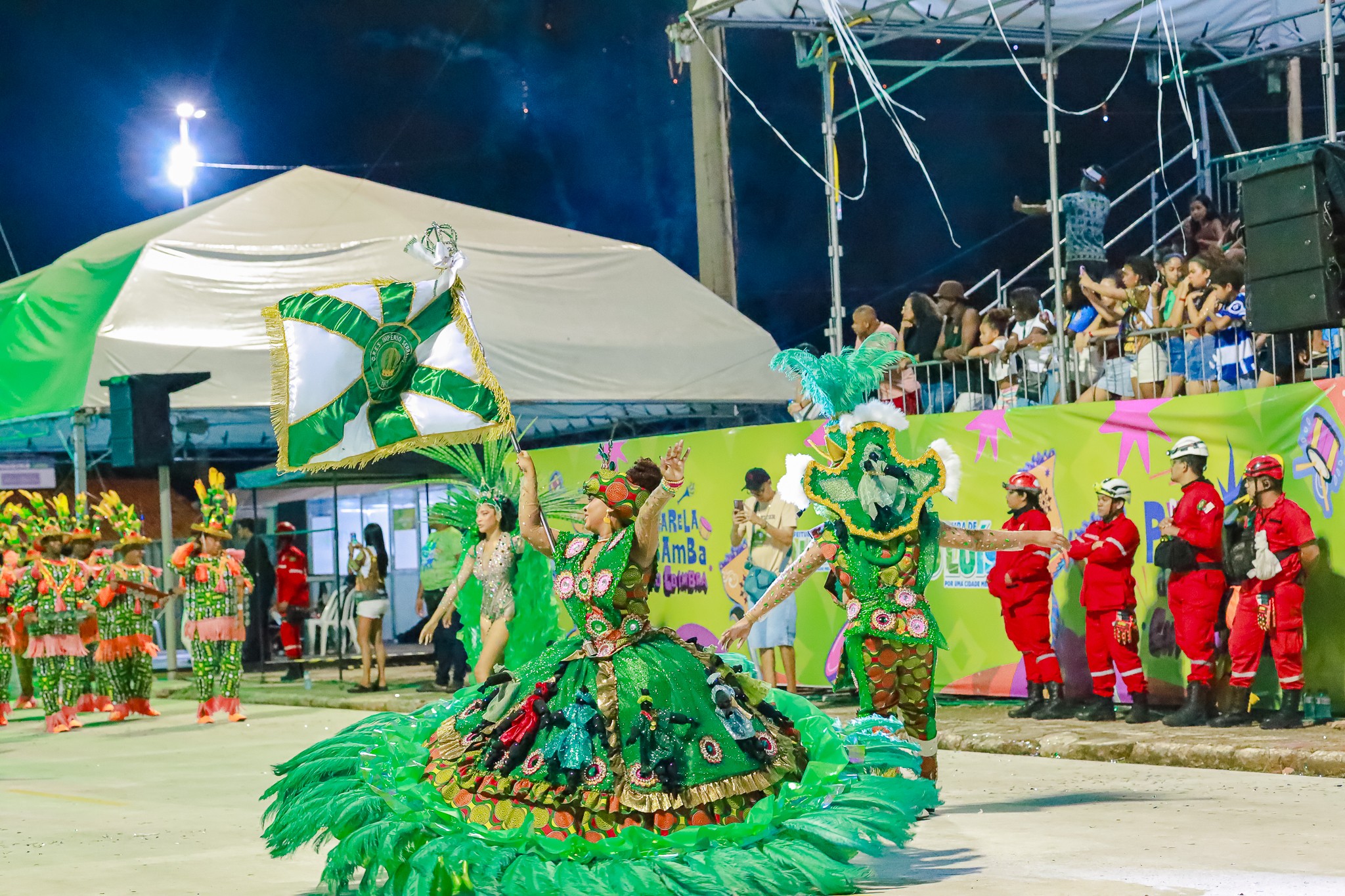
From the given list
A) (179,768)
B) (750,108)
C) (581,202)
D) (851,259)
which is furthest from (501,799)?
(581,202)

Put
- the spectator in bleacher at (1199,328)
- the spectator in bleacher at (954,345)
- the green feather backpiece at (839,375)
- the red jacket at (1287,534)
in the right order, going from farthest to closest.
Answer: the spectator in bleacher at (954,345) < the spectator in bleacher at (1199,328) < the red jacket at (1287,534) < the green feather backpiece at (839,375)

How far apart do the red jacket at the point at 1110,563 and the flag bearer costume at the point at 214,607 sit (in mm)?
8076

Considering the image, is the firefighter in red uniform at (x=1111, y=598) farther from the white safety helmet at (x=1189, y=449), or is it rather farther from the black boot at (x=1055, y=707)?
the white safety helmet at (x=1189, y=449)

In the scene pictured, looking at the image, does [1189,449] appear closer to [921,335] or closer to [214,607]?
[921,335]

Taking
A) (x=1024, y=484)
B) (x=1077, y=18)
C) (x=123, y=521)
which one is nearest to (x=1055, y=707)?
(x=1024, y=484)

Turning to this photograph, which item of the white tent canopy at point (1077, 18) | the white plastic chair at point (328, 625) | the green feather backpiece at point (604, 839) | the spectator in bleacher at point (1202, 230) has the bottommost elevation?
the green feather backpiece at point (604, 839)

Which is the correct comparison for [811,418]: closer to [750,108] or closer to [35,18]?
[750,108]

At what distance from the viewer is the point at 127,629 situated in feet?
53.6

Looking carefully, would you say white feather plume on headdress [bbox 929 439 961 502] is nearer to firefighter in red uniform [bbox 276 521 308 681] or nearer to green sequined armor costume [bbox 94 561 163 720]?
green sequined armor costume [bbox 94 561 163 720]

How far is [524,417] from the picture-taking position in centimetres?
2348

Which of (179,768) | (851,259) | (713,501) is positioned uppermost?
(851,259)

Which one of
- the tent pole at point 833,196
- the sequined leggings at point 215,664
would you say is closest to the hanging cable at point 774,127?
the tent pole at point 833,196

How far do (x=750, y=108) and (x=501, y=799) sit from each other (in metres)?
21.0

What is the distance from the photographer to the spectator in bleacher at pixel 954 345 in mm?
15359
